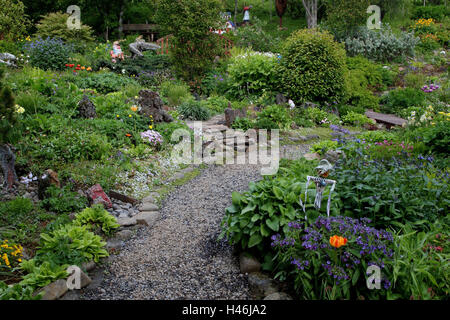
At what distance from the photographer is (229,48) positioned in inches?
567

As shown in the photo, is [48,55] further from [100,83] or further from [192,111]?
[192,111]

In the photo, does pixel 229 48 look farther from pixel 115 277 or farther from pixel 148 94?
pixel 115 277

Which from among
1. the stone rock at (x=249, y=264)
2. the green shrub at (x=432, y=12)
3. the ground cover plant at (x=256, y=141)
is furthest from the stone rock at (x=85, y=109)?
the green shrub at (x=432, y=12)

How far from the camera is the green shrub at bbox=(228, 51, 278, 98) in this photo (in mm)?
10375

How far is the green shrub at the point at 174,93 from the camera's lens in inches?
379

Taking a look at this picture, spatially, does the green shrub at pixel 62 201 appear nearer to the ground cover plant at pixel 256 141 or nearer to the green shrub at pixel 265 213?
the ground cover plant at pixel 256 141

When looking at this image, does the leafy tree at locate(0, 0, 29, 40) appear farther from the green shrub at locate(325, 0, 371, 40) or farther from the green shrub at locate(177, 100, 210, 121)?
the green shrub at locate(325, 0, 371, 40)

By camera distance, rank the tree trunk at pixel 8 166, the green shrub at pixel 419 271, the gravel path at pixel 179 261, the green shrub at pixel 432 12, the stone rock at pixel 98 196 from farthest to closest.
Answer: the green shrub at pixel 432 12 → the tree trunk at pixel 8 166 → the stone rock at pixel 98 196 → the gravel path at pixel 179 261 → the green shrub at pixel 419 271

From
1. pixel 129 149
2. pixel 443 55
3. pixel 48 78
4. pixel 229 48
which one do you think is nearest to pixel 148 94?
pixel 129 149

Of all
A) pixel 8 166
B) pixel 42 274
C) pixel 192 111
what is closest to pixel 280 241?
pixel 42 274

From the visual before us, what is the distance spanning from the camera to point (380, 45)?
49.8 ft

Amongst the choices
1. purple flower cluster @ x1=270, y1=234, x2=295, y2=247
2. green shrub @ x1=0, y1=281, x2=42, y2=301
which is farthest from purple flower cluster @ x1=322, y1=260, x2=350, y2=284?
green shrub @ x1=0, y1=281, x2=42, y2=301

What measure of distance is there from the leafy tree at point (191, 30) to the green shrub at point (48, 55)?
3.04 meters
